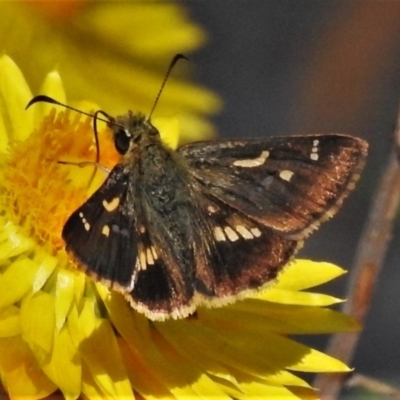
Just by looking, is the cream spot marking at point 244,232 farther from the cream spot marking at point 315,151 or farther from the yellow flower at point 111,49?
the yellow flower at point 111,49

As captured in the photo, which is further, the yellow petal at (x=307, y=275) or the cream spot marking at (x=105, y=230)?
the yellow petal at (x=307, y=275)

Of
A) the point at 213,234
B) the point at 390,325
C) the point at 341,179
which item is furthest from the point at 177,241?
the point at 390,325

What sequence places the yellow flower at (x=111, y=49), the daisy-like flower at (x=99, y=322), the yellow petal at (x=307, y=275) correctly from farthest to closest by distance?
the yellow flower at (x=111, y=49)
the yellow petal at (x=307, y=275)
the daisy-like flower at (x=99, y=322)

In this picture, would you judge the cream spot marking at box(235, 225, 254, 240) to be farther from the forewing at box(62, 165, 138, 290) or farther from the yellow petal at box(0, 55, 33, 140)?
the yellow petal at box(0, 55, 33, 140)

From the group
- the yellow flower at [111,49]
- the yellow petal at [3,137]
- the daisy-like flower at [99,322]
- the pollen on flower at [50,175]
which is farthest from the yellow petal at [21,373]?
the yellow flower at [111,49]

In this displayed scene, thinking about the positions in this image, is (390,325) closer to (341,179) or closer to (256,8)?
(256,8)

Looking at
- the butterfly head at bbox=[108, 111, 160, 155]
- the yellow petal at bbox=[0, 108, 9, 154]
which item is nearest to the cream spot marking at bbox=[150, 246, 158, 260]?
the butterfly head at bbox=[108, 111, 160, 155]
